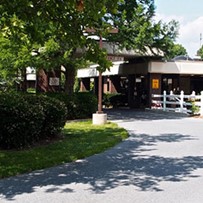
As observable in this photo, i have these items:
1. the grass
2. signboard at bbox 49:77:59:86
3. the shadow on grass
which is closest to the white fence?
signboard at bbox 49:77:59:86

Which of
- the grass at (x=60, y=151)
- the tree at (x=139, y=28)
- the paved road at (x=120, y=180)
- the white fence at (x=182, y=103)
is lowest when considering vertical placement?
the paved road at (x=120, y=180)

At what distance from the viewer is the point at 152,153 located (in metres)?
10.9

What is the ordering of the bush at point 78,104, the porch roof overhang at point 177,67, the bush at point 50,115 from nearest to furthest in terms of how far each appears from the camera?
the bush at point 50,115
the bush at point 78,104
the porch roof overhang at point 177,67

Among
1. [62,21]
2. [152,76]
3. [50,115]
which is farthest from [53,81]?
[62,21]

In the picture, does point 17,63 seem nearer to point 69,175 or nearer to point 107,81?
point 69,175

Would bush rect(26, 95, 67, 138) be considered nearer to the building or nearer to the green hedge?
the green hedge

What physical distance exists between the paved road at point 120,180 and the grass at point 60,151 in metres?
0.32

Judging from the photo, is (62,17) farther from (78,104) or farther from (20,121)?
(78,104)

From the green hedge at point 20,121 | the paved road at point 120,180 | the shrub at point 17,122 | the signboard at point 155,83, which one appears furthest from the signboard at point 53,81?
the paved road at point 120,180

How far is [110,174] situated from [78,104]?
12882 millimetres

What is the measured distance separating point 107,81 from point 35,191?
3331 centimetres

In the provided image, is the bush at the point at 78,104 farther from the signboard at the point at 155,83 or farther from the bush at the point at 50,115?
the signboard at the point at 155,83

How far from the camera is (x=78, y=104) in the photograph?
20.9 metres

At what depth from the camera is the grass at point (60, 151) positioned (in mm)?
8602
